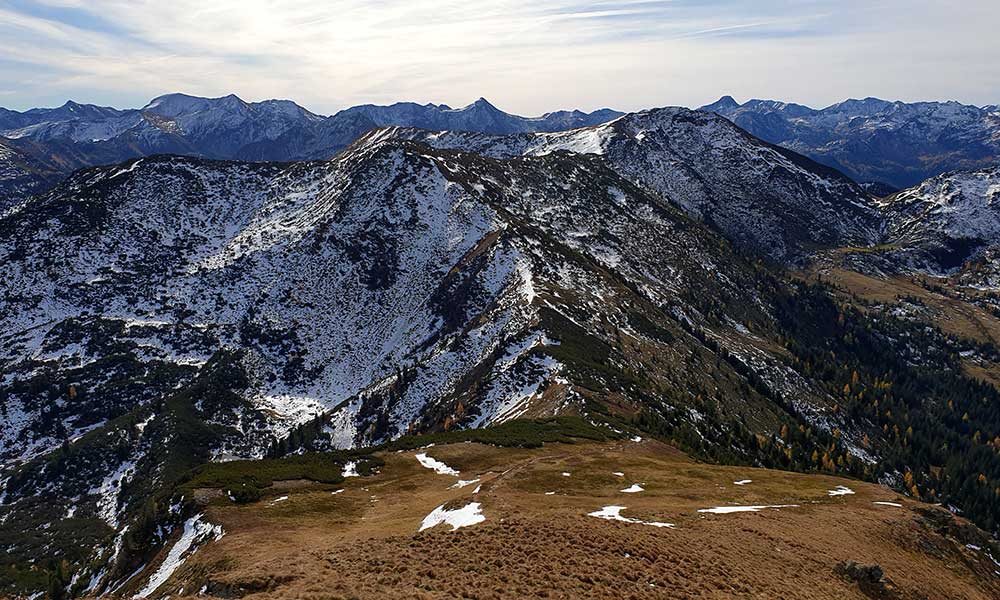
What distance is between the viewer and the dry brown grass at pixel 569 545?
33312mm

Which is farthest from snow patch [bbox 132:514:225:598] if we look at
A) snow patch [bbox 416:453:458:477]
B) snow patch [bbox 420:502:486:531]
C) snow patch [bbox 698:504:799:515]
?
snow patch [bbox 698:504:799:515]

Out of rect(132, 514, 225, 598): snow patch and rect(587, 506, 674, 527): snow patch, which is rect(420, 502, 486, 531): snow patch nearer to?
rect(587, 506, 674, 527): snow patch

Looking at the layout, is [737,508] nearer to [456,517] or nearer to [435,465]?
[456,517]

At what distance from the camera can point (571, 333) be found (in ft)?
485

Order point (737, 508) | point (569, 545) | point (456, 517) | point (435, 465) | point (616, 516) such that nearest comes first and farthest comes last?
1. point (569, 545)
2. point (456, 517)
3. point (616, 516)
4. point (737, 508)
5. point (435, 465)

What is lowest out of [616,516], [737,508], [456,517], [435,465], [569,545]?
[435,465]

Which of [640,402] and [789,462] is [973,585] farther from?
[789,462]

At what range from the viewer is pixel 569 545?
3794cm

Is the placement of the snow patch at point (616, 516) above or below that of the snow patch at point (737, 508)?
above

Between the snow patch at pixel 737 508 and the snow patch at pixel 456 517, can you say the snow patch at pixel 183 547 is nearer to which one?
the snow patch at pixel 456 517

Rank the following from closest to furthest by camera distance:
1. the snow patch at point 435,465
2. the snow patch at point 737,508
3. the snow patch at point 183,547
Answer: the snow patch at point 183,547
the snow patch at point 737,508
the snow patch at point 435,465

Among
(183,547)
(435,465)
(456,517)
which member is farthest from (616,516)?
(183,547)

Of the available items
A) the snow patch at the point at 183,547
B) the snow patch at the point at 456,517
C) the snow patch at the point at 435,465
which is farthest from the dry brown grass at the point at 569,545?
the snow patch at the point at 435,465

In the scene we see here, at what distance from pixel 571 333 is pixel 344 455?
272 feet
